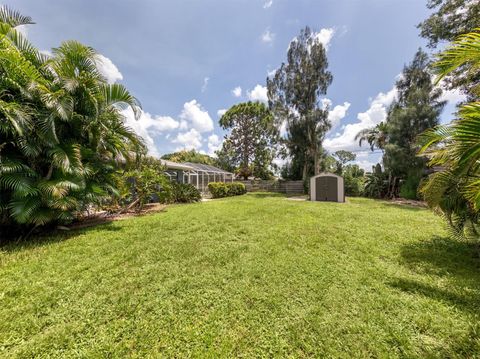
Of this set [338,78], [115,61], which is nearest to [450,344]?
[115,61]

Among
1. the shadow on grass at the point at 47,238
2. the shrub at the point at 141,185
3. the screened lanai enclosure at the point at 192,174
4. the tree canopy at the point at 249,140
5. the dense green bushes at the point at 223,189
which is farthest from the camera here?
the tree canopy at the point at 249,140

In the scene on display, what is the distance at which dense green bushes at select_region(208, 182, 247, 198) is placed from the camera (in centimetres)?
1530

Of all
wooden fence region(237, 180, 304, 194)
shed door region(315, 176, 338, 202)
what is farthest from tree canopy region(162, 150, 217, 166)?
shed door region(315, 176, 338, 202)

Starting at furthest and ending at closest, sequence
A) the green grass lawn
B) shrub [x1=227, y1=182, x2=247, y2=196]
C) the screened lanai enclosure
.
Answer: shrub [x1=227, y1=182, x2=247, y2=196] → the screened lanai enclosure → the green grass lawn

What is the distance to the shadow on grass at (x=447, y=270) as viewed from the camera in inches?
103

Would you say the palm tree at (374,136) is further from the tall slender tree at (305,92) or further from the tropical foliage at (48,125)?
the tropical foliage at (48,125)

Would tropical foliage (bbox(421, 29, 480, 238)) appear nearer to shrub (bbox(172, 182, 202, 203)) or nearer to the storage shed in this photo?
the storage shed

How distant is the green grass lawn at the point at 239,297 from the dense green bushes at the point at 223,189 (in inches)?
412

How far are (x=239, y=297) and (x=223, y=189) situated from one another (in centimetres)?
1325

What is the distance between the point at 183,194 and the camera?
38.7 ft

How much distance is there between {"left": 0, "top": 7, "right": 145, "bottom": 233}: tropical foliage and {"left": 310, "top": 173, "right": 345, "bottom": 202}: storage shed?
39.9 feet

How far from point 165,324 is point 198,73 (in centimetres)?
1275

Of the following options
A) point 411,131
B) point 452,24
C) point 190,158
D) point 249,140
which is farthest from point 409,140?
point 190,158

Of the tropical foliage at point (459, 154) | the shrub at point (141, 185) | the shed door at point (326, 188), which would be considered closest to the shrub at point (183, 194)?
the shrub at point (141, 185)
